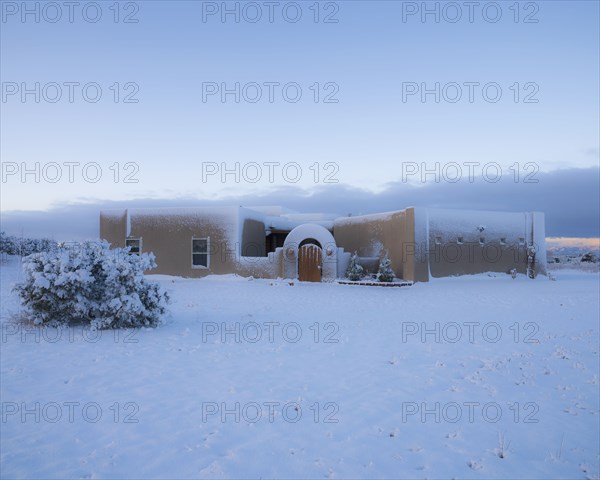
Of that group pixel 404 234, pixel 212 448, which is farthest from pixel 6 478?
pixel 404 234

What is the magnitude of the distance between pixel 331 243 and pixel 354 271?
1.80 meters

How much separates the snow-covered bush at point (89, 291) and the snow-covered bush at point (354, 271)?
461 inches

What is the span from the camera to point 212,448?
169 inches

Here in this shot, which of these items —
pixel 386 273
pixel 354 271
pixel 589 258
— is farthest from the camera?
pixel 589 258

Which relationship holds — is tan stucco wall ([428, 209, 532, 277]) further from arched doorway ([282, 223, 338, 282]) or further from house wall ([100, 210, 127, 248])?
house wall ([100, 210, 127, 248])

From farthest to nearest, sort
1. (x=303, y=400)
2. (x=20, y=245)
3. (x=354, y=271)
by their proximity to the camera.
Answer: (x=20, y=245) < (x=354, y=271) < (x=303, y=400)

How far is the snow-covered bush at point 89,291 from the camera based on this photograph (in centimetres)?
885

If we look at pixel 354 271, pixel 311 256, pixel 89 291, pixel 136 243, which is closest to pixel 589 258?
pixel 354 271

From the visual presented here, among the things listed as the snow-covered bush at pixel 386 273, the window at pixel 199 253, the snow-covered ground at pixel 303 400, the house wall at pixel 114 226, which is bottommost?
the snow-covered ground at pixel 303 400

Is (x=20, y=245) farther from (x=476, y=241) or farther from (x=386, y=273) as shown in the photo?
(x=476, y=241)

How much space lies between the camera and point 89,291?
9102mm

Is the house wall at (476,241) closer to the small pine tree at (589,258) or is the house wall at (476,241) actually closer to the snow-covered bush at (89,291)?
the snow-covered bush at (89,291)

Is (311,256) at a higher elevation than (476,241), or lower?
lower

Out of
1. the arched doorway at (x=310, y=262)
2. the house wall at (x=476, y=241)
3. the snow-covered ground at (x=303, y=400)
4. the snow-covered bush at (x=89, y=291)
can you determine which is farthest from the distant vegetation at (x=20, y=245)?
the house wall at (x=476, y=241)
